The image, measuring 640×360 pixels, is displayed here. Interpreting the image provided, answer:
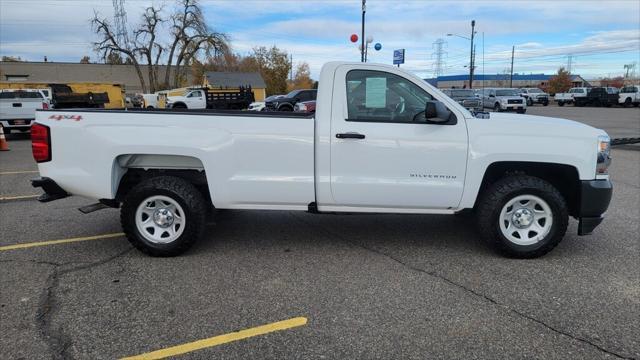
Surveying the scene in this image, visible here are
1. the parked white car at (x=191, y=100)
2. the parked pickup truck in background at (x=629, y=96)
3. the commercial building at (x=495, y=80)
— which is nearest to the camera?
the parked white car at (x=191, y=100)

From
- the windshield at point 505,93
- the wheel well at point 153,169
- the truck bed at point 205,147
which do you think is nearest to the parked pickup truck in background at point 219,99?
the windshield at point 505,93

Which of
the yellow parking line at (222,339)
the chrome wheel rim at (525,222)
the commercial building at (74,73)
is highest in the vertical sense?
the commercial building at (74,73)

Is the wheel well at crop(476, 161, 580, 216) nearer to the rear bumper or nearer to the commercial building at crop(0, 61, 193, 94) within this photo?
the rear bumper

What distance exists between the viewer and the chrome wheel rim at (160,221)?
16.1 ft

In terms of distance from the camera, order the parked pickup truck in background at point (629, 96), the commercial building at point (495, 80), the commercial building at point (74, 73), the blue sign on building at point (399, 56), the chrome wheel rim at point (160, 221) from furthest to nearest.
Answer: the commercial building at point (495, 80), the commercial building at point (74, 73), the parked pickup truck in background at point (629, 96), the blue sign on building at point (399, 56), the chrome wheel rim at point (160, 221)

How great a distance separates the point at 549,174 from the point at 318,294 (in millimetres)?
2767

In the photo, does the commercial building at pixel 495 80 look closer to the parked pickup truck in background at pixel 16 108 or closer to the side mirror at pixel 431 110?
the parked pickup truck in background at pixel 16 108

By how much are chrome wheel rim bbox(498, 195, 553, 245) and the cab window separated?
1.34 m

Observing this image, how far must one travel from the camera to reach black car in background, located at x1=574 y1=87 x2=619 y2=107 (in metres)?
45.5

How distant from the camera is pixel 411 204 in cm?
484

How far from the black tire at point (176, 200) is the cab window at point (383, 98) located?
1.72 m

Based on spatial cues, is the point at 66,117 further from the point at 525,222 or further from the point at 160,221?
the point at 525,222

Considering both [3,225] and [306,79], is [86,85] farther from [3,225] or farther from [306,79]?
[306,79]

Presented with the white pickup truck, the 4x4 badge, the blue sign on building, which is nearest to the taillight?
the white pickup truck
